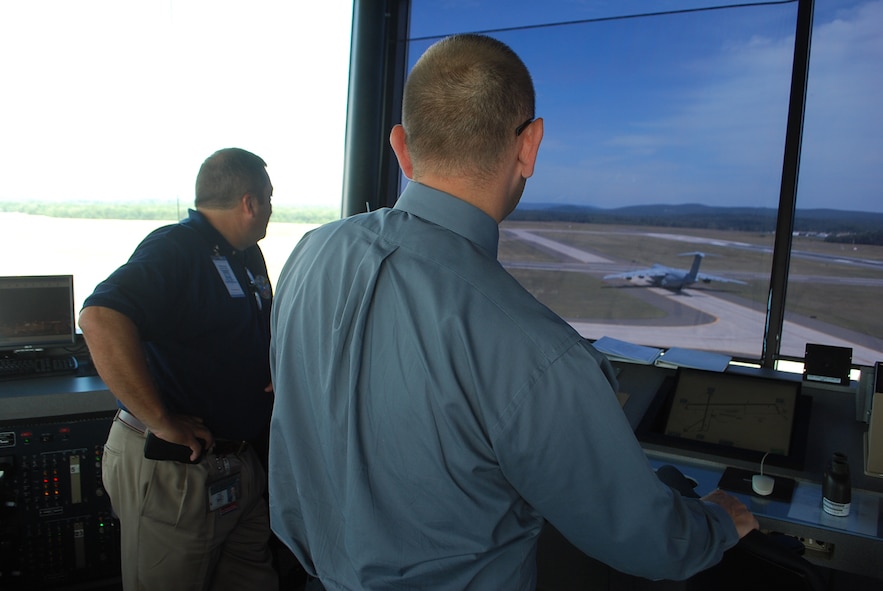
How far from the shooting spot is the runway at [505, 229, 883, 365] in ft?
9.06

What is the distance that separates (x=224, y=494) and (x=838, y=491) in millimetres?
1751

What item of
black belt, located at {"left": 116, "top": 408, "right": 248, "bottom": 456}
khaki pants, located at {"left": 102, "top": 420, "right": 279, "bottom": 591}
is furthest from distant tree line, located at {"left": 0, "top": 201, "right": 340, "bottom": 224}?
khaki pants, located at {"left": 102, "top": 420, "right": 279, "bottom": 591}

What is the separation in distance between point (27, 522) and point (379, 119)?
263 centimetres

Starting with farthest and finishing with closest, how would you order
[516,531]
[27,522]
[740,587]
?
[27,522]
[740,587]
[516,531]

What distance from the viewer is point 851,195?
2.67m

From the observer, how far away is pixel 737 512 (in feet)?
3.55

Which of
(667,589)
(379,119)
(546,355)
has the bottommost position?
(667,589)

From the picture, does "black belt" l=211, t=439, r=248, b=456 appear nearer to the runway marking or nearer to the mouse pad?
the mouse pad

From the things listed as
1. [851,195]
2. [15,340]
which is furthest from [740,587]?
[15,340]

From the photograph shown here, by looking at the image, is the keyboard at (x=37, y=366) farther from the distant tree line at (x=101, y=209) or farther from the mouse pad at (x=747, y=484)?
the mouse pad at (x=747, y=484)

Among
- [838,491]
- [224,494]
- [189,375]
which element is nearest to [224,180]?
[189,375]

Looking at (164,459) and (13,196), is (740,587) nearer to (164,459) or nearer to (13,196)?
(164,459)

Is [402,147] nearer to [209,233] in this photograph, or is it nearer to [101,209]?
[209,233]

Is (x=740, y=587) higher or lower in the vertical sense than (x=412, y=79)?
lower
